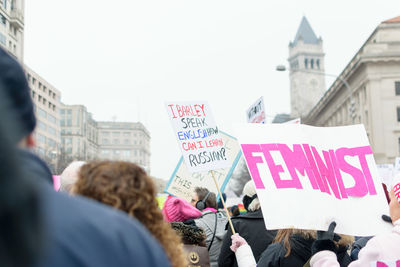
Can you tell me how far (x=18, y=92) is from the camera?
1146 mm

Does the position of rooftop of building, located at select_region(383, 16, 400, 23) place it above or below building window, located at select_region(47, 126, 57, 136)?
above

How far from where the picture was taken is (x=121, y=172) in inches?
71.1

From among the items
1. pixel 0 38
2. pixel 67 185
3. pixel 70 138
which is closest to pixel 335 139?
pixel 67 185

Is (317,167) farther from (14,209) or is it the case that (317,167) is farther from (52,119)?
(52,119)

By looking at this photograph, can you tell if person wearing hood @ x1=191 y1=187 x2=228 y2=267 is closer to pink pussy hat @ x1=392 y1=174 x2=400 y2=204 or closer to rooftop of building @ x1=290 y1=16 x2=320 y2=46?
pink pussy hat @ x1=392 y1=174 x2=400 y2=204

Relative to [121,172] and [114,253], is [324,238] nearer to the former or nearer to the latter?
[121,172]

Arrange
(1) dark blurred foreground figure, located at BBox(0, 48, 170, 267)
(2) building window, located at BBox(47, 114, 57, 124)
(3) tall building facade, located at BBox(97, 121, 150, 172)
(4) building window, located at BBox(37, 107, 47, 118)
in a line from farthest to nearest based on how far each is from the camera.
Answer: (3) tall building facade, located at BBox(97, 121, 150, 172) < (2) building window, located at BBox(47, 114, 57, 124) < (4) building window, located at BBox(37, 107, 47, 118) < (1) dark blurred foreground figure, located at BBox(0, 48, 170, 267)

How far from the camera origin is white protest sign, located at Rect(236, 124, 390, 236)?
10.2 feet

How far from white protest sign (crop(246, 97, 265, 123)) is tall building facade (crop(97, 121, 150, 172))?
172 m

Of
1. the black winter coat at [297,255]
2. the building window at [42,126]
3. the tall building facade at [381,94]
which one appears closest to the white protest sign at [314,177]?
the black winter coat at [297,255]

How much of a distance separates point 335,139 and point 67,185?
169 centimetres

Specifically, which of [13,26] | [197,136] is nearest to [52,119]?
[13,26]

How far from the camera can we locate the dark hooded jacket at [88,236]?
3.74 ft

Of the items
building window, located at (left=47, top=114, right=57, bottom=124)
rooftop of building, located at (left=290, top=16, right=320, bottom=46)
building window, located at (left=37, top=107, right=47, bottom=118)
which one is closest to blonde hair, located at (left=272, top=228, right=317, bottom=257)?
building window, located at (left=37, top=107, right=47, bottom=118)
